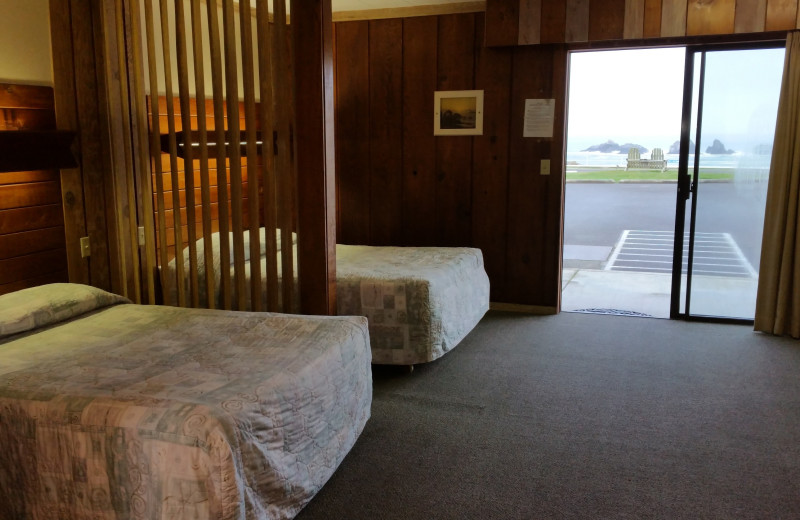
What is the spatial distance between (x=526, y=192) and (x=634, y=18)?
56.0 inches

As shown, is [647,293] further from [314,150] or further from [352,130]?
[314,150]

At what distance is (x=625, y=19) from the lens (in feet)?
15.0

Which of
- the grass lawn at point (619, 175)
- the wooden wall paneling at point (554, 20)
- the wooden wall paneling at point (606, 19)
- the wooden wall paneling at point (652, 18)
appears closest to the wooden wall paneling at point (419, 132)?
the wooden wall paneling at point (554, 20)

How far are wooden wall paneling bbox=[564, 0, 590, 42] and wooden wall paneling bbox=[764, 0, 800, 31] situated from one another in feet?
3.75

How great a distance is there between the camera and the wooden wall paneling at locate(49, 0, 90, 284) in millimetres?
3119

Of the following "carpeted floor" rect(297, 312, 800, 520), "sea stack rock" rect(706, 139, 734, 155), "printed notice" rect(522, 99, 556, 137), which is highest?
"printed notice" rect(522, 99, 556, 137)

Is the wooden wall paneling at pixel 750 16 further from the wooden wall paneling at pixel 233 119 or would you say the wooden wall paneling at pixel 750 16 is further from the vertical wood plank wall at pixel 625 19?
the wooden wall paneling at pixel 233 119

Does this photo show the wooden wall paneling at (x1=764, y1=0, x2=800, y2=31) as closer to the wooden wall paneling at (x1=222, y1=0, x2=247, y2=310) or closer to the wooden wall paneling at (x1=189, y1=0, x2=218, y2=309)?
the wooden wall paneling at (x1=222, y1=0, x2=247, y2=310)

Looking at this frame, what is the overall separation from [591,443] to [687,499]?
0.51m

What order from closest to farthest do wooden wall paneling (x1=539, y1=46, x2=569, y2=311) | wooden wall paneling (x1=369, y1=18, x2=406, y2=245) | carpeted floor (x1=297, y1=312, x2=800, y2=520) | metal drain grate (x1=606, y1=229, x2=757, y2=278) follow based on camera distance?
carpeted floor (x1=297, y1=312, x2=800, y2=520), metal drain grate (x1=606, y1=229, x2=757, y2=278), wooden wall paneling (x1=539, y1=46, x2=569, y2=311), wooden wall paneling (x1=369, y1=18, x2=406, y2=245)

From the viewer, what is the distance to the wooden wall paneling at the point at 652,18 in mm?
4523

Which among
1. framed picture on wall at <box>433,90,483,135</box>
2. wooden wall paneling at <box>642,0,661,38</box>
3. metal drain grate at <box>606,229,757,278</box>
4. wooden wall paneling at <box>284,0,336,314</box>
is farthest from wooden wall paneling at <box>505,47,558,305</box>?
wooden wall paneling at <box>284,0,336,314</box>

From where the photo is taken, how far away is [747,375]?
3.69 metres

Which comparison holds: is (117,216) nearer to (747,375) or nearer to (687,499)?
(687,499)
